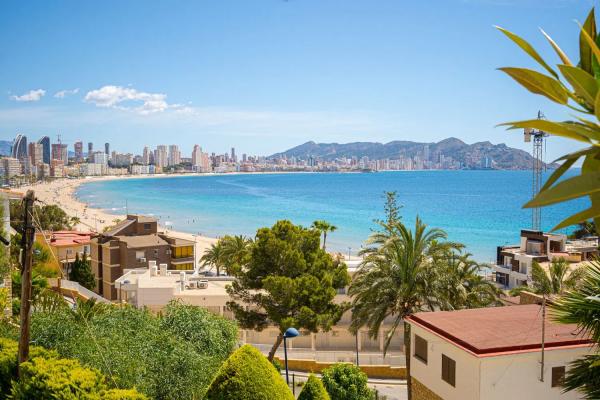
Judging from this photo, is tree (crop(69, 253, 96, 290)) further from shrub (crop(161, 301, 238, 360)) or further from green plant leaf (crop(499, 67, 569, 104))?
green plant leaf (crop(499, 67, 569, 104))

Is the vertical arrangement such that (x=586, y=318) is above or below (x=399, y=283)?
above

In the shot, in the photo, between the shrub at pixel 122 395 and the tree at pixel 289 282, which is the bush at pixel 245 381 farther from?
the tree at pixel 289 282

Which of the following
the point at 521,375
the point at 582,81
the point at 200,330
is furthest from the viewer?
the point at 200,330

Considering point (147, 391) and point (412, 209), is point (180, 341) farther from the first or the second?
point (412, 209)

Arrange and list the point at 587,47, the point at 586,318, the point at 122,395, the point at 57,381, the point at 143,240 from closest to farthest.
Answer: the point at 587,47
the point at 586,318
the point at 122,395
the point at 57,381
the point at 143,240

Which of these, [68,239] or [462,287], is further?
[68,239]

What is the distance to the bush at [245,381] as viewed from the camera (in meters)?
10.5

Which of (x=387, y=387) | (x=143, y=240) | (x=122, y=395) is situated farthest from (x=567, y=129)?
(x=143, y=240)

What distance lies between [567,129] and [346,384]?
19.6 metres

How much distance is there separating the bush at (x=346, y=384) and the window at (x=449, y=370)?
262 inches

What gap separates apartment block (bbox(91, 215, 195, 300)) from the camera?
4806cm

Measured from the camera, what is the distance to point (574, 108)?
310 centimetres

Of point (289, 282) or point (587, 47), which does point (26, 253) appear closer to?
point (587, 47)

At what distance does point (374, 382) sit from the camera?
26.8m
